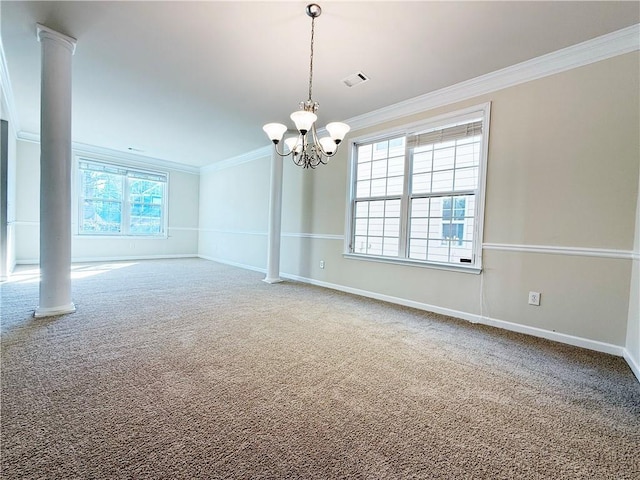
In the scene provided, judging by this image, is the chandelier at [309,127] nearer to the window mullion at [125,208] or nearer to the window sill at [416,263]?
the window sill at [416,263]

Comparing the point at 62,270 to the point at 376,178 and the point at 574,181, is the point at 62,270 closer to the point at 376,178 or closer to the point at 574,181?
the point at 376,178

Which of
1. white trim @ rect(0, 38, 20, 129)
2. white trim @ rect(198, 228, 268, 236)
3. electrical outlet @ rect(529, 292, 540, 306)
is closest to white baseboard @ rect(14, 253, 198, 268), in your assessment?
white trim @ rect(198, 228, 268, 236)

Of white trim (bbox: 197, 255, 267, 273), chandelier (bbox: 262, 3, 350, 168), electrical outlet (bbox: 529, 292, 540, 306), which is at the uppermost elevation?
chandelier (bbox: 262, 3, 350, 168)

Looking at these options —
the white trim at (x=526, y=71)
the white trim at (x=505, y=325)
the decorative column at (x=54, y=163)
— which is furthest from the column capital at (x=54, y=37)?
the white trim at (x=505, y=325)

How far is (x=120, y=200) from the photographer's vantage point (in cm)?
708

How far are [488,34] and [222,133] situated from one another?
4.22m

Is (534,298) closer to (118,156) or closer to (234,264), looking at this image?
(234,264)

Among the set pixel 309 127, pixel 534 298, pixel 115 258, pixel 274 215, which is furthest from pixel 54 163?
pixel 115 258

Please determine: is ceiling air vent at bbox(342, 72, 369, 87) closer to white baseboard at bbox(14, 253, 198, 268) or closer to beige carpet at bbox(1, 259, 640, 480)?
beige carpet at bbox(1, 259, 640, 480)

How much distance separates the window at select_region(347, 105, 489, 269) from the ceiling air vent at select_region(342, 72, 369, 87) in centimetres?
97

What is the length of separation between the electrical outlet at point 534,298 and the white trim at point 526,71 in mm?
2069

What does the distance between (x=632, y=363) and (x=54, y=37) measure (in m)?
5.45

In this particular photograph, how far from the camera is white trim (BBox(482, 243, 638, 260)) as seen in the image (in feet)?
7.78

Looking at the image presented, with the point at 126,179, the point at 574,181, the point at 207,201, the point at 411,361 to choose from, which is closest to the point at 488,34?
the point at 574,181
